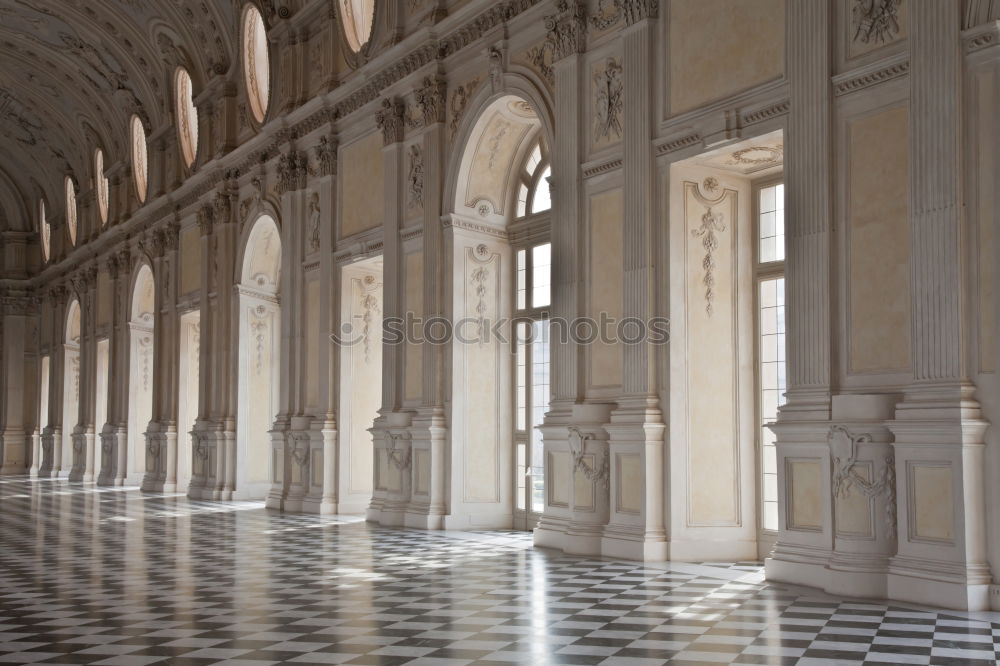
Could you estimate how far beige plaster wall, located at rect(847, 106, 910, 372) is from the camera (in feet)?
31.4

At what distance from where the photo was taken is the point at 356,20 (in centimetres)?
1930

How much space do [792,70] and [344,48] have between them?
419 inches

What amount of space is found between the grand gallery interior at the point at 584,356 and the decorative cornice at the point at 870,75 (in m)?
0.05

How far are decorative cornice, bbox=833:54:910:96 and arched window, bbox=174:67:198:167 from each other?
20675 millimetres

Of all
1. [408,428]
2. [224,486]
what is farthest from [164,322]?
[408,428]

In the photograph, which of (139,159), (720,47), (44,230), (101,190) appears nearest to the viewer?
(720,47)

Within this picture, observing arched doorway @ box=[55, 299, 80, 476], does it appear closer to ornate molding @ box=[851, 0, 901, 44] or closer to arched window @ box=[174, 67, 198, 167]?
arched window @ box=[174, 67, 198, 167]

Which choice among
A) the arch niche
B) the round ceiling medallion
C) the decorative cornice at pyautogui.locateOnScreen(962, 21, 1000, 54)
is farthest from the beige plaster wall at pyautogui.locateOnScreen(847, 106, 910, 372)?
the arch niche

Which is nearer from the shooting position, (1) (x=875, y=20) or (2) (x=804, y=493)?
(1) (x=875, y=20)

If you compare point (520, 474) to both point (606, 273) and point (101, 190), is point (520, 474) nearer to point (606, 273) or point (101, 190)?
point (606, 273)

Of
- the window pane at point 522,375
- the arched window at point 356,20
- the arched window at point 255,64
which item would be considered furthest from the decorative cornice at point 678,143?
the arched window at point 255,64

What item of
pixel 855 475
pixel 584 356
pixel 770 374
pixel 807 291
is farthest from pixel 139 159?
pixel 855 475

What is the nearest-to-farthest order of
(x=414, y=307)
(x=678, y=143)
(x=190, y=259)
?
(x=678, y=143) → (x=414, y=307) → (x=190, y=259)

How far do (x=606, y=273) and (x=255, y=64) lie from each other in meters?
13.2
